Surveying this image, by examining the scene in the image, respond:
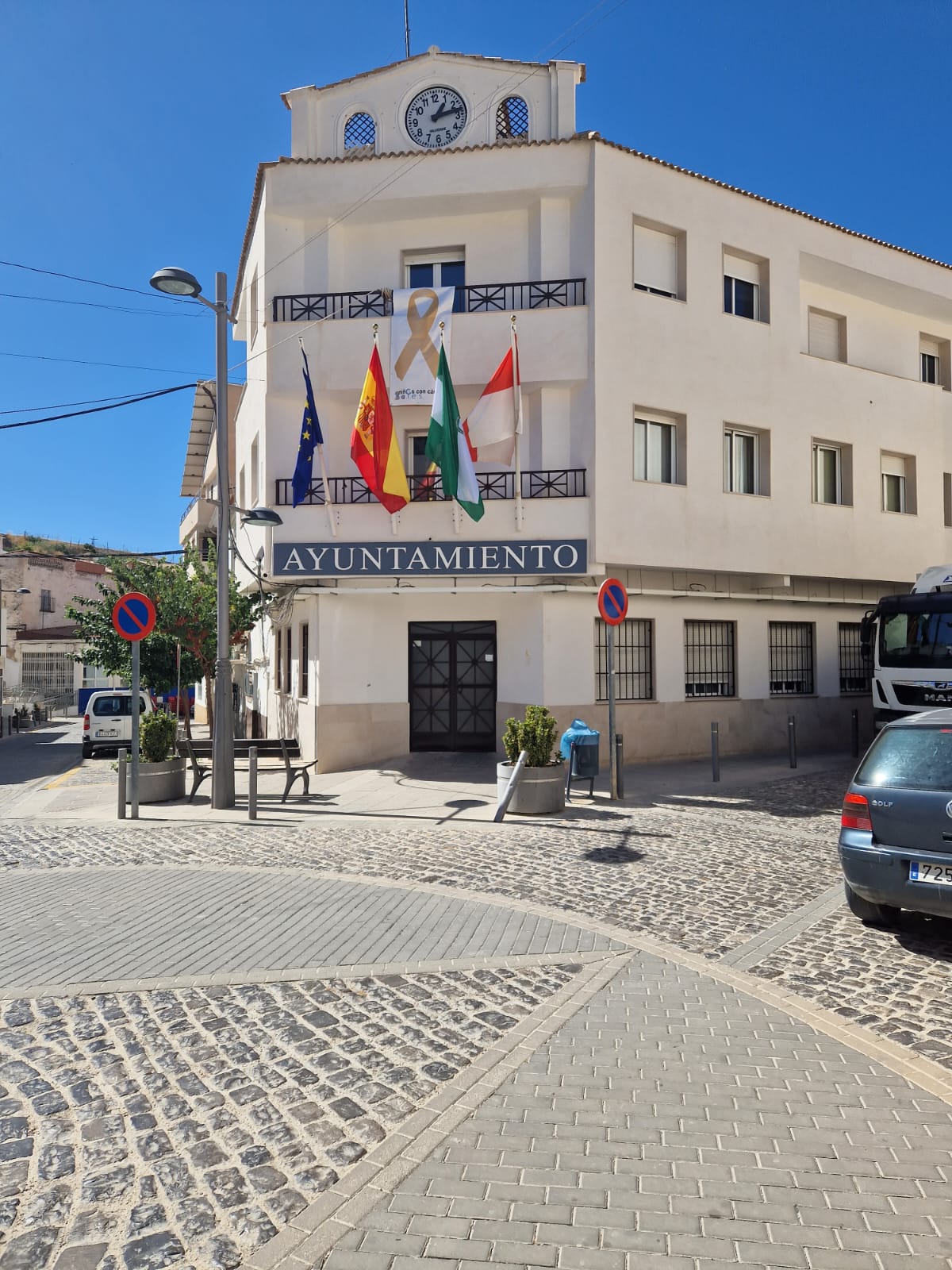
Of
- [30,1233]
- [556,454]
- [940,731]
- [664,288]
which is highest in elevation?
[664,288]

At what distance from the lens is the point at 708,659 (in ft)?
59.7

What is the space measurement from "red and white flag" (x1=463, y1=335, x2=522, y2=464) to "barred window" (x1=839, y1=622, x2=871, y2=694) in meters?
9.66

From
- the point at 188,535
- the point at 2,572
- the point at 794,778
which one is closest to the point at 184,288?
the point at 794,778

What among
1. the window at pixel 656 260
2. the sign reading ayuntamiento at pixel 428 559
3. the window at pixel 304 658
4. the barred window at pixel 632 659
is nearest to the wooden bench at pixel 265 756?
the window at pixel 304 658

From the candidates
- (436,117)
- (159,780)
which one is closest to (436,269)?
(436,117)

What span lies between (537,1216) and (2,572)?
65.4 meters

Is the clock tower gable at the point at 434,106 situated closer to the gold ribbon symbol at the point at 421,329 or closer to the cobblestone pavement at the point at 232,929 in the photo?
the gold ribbon symbol at the point at 421,329

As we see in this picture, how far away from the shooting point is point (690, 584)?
1766cm

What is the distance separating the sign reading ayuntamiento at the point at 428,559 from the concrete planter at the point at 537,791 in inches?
186

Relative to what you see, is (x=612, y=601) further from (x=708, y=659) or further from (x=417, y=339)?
(x=417, y=339)

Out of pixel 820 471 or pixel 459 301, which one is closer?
pixel 459 301

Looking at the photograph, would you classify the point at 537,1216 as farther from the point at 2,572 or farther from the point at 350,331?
the point at 2,572

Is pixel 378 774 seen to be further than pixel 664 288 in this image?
No

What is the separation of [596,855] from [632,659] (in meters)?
8.28
